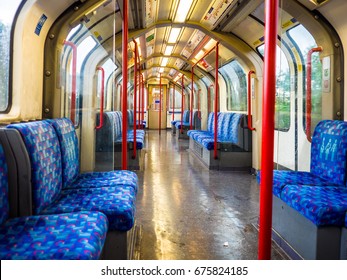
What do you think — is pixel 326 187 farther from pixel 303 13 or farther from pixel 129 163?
pixel 129 163

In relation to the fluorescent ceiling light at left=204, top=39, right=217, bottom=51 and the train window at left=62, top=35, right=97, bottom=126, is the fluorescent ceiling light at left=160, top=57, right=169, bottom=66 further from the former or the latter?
the train window at left=62, top=35, right=97, bottom=126

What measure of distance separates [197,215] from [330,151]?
4.92 feet

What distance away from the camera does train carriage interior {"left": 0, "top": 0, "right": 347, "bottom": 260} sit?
190 cm

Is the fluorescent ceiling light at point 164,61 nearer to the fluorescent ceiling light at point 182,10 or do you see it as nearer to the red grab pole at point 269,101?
the fluorescent ceiling light at point 182,10

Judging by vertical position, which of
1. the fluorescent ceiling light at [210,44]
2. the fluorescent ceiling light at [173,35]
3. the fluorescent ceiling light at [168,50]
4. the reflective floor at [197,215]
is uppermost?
the fluorescent ceiling light at [168,50]

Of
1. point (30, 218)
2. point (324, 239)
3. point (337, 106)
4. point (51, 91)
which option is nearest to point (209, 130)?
point (337, 106)

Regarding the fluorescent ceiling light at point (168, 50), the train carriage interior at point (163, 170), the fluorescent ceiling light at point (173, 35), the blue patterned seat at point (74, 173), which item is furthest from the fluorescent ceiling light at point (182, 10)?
the blue patterned seat at point (74, 173)

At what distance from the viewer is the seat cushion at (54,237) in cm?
148

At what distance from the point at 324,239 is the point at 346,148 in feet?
3.16

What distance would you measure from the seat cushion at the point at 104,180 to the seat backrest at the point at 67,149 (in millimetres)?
67

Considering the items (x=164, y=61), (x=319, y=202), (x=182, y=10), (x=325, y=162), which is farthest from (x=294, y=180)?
(x=164, y=61)

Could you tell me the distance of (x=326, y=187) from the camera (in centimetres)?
289

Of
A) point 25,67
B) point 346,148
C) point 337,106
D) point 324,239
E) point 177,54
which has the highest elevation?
point 177,54

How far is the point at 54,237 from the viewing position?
64.8 inches
